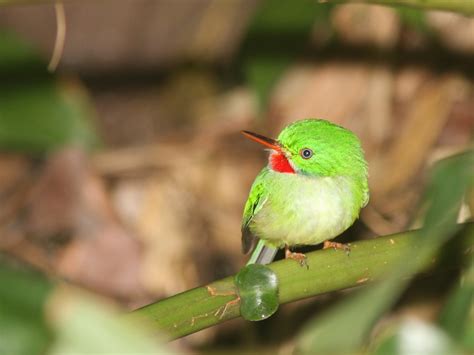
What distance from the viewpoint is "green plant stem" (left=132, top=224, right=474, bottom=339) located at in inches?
69.7

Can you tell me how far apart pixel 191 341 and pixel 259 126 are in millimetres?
1253

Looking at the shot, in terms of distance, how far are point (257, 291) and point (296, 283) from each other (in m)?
0.11

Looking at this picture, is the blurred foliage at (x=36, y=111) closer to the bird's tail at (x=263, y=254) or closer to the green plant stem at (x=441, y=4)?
the bird's tail at (x=263, y=254)

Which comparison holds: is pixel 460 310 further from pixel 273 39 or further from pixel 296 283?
pixel 273 39

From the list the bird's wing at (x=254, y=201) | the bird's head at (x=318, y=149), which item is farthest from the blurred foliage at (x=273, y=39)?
the bird's head at (x=318, y=149)

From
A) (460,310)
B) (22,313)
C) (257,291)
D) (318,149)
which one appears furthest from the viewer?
(22,313)

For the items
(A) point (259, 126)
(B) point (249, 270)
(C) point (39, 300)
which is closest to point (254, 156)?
(A) point (259, 126)

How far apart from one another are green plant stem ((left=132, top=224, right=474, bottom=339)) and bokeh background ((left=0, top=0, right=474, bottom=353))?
1.76 metres

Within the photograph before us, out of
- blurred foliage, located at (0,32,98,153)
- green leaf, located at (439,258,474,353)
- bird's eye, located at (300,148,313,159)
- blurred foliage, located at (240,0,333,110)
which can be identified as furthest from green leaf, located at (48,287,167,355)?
blurred foliage, located at (0,32,98,153)

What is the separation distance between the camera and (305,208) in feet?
7.52

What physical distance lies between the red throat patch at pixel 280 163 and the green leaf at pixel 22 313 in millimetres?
713

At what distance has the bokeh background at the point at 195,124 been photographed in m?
4.11

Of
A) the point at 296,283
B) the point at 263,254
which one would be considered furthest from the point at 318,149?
the point at 263,254

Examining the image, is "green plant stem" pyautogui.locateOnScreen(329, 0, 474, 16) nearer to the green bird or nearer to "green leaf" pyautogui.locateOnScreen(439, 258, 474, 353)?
the green bird
